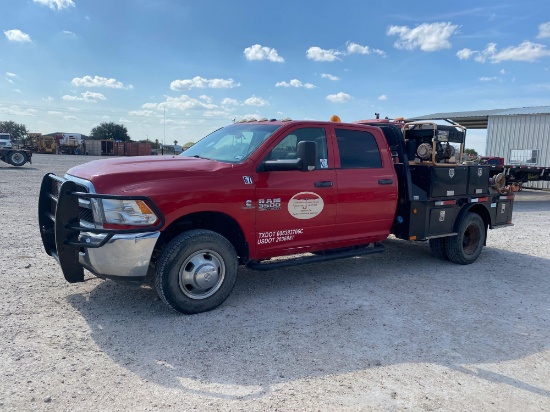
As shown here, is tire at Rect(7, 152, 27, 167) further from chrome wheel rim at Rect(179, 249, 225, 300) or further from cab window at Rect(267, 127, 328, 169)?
chrome wheel rim at Rect(179, 249, 225, 300)

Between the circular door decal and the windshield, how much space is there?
2.46ft

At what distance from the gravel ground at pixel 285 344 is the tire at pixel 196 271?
0.59 ft

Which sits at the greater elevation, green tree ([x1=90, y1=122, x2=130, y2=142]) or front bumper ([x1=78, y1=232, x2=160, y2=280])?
green tree ([x1=90, y1=122, x2=130, y2=142])

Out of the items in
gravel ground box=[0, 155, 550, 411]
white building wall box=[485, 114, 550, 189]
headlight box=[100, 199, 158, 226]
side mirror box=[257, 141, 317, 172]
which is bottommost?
gravel ground box=[0, 155, 550, 411]

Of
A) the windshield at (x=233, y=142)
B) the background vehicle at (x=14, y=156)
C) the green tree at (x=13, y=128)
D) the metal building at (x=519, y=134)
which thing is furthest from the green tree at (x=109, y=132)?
the windshield at (x=233, y=142)

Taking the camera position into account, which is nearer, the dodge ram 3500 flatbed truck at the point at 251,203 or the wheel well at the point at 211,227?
the dodge ram 3500 flatbed truck at the point at 251,203

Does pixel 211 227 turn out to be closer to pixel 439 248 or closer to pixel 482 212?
pixel 439 248

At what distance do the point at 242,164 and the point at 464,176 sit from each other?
3.83m

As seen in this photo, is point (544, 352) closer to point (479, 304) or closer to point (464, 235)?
point (479, 304)

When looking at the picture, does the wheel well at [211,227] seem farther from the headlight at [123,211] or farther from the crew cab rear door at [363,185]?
the crew cab rear door at [363,185]

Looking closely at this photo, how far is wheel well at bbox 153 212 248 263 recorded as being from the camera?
450 centimetres

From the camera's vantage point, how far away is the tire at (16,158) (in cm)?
2723

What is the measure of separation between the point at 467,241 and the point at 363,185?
2716 mm

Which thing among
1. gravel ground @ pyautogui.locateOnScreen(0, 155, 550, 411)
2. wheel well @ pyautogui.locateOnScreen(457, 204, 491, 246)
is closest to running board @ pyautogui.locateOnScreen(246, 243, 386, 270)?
gravel ground @ pyautogui.locateOnScreen(0, 155, 550, 411)
